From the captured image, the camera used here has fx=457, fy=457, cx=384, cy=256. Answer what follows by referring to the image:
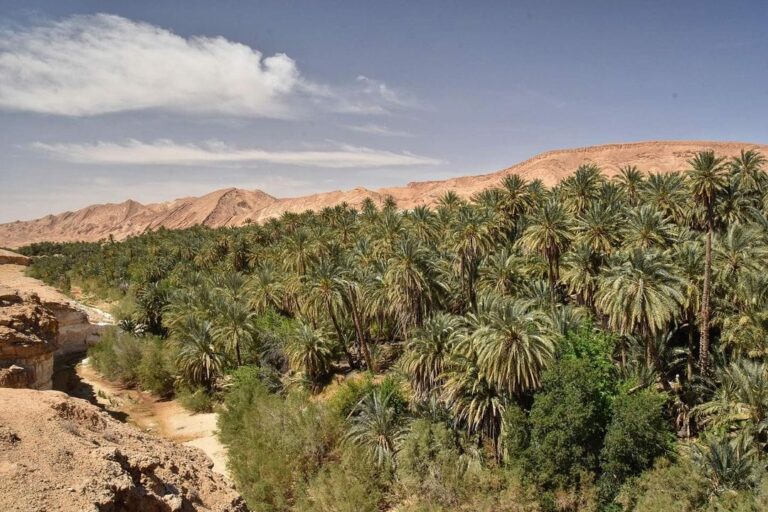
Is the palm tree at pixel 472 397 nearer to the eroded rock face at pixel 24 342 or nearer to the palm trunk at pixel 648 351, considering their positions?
the palm trunk at pixel 648 351

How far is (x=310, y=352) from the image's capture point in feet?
122

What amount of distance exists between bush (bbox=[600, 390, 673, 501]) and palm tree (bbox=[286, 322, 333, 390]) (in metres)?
21.8

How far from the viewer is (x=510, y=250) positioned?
45781 mm

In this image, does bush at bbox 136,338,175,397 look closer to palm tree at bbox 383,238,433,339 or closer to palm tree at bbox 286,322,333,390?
palm tree at bbox 286,322,333,390

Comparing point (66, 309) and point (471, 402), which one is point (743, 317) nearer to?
point (471, 402)

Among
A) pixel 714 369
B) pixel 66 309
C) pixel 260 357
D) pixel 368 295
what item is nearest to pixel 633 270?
pixel 714 369

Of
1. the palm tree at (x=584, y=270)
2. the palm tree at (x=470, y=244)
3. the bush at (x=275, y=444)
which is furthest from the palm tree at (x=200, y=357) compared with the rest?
the palm tree at (x=584, y=270)

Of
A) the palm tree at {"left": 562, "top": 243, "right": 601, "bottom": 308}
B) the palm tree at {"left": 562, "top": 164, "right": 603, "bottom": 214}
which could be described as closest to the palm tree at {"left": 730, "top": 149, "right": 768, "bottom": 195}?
the palm tree at {"left": 562, "top": 164, "right": 603, "bottom": 214}

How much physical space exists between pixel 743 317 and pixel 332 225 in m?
53.3

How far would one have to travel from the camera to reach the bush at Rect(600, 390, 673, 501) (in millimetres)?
23438

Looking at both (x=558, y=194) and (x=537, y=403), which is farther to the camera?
(x=558, y=194)

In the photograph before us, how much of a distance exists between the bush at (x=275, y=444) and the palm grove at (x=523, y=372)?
119mm

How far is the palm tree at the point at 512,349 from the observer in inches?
952

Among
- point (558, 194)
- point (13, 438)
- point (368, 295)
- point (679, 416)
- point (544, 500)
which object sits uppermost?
point (558, 194)
